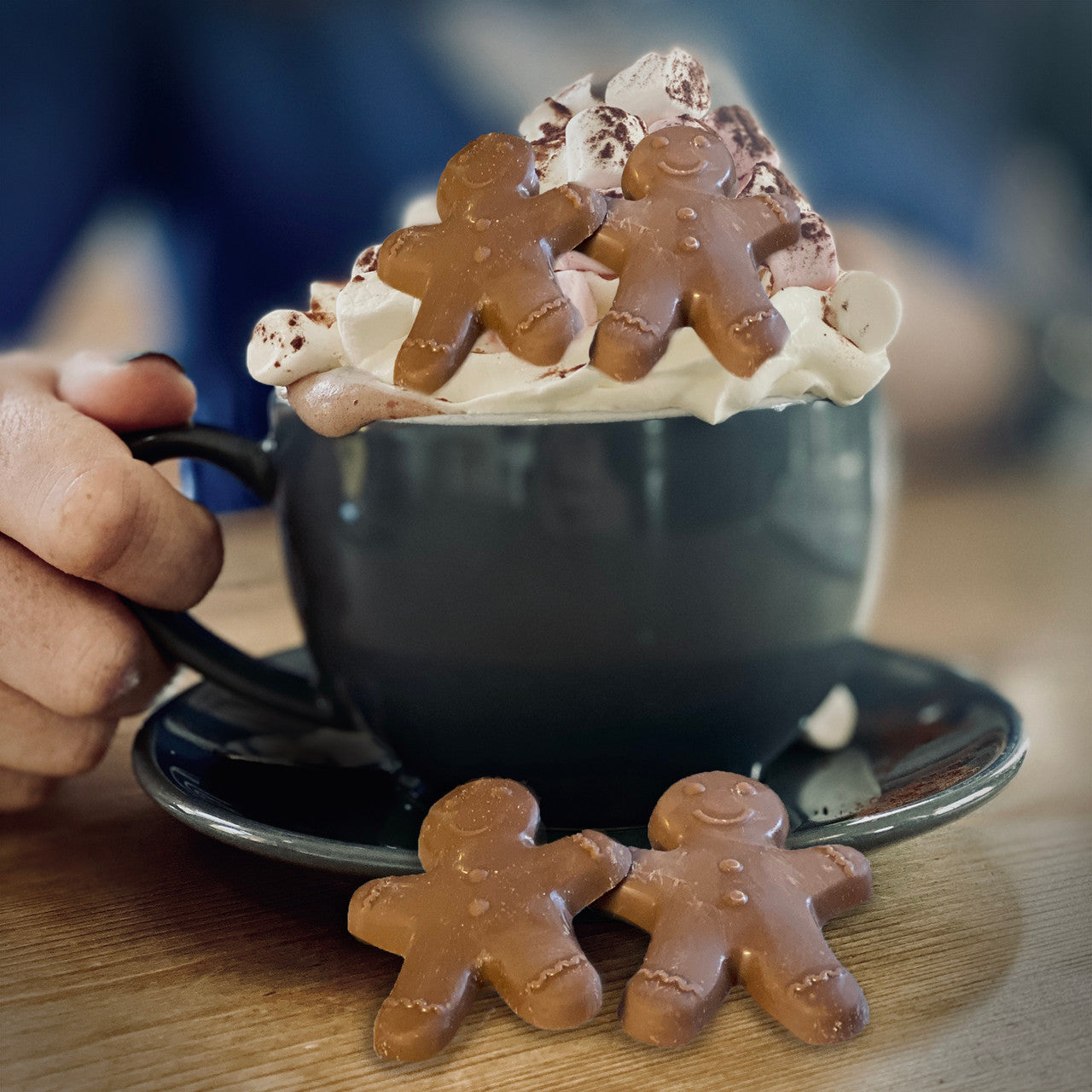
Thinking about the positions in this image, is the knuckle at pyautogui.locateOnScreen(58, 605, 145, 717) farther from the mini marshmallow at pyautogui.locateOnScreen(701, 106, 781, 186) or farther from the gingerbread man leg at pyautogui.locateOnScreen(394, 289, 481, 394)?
the mini marshmallow at pyautogui.locateOnScreen(701, 106, 781, 186)

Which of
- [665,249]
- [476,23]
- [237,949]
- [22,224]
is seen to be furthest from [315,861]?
[476,23]

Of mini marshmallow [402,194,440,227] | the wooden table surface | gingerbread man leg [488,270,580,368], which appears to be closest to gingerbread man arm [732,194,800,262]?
gingerbread man leg [488,270,580,368]

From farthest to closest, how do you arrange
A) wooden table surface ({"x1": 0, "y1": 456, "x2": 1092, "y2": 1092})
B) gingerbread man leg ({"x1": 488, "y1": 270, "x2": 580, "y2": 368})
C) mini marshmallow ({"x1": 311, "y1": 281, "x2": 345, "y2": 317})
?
mini marshmallow ({"x1": 311, "y1": 281, "x2": 345, "y2": 317})
gingerbread man leg ({"x1": 488, "y1": 270, "x2": 580, "y2": 368})
wooden table surface ({"x1": 0, "y1": 456, "x2": 1092, "y2": 1092})

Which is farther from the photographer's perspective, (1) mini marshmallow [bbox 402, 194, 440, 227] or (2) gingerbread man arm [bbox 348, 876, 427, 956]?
(1) mini marshmallow [bbox 402, 194, 440, 227]

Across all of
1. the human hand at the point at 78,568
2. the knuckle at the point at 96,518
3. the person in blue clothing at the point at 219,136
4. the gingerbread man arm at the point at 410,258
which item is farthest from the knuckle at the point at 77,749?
the person in blue clothing at the point at 219,136

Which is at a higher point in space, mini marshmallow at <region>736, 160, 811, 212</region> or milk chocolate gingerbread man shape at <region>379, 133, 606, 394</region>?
mini marshmallow at <region>736, 160, 811, 212</region>

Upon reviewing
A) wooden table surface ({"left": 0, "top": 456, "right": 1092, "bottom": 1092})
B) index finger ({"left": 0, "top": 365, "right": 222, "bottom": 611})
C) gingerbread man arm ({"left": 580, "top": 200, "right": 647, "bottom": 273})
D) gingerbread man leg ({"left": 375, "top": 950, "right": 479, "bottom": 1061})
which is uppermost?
gingerbread man arm ({"left": 580, "top": 200, "right": 647, "bottom": 273})

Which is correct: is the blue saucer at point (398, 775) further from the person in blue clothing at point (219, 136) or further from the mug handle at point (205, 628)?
the person in blue clothing at point (219, 136)

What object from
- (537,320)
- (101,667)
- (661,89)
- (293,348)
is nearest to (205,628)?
(101,667)

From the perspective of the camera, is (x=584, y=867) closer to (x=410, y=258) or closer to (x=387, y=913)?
(x=387, y=913)
